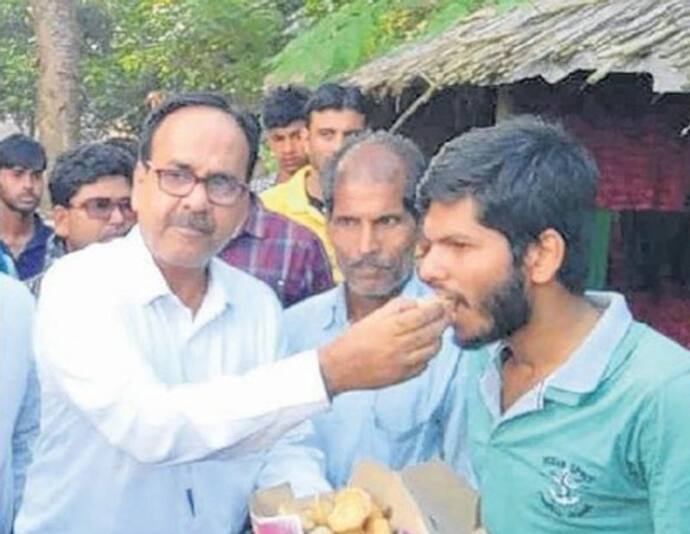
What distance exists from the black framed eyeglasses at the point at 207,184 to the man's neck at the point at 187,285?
158mm

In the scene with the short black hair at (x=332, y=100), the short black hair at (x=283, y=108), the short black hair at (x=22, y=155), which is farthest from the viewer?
the short black hair at (x=22, y=155)

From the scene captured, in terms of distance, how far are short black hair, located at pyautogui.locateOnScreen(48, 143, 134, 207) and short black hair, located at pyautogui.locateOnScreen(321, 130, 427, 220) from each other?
5.54 ft

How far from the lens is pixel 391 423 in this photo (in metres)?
3.17

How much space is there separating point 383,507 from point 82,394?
57 cm

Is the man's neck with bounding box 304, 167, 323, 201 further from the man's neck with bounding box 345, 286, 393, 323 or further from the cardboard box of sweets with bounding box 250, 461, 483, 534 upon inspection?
the cardboard box of sweets with bounding box 250, 461, 483, 534

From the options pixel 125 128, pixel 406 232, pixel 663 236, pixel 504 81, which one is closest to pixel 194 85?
pixel 125 128

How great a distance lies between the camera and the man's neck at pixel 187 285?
115 inches

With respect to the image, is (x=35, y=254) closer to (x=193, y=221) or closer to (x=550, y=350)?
(x=193, y=221)

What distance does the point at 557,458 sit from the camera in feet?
8.16

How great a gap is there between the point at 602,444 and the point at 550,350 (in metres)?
0.26

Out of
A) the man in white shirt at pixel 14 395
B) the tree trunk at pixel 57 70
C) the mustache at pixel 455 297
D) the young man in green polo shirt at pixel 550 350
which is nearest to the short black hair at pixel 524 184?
the young man in green polo shirt at pixel 550 350

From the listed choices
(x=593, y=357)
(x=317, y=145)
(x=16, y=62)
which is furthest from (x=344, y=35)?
(x=16, y=62)

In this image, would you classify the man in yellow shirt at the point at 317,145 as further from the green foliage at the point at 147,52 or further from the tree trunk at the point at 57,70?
the tree trunk at the point at 57,70

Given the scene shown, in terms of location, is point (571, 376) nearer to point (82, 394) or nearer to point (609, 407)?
point (609, 407)
